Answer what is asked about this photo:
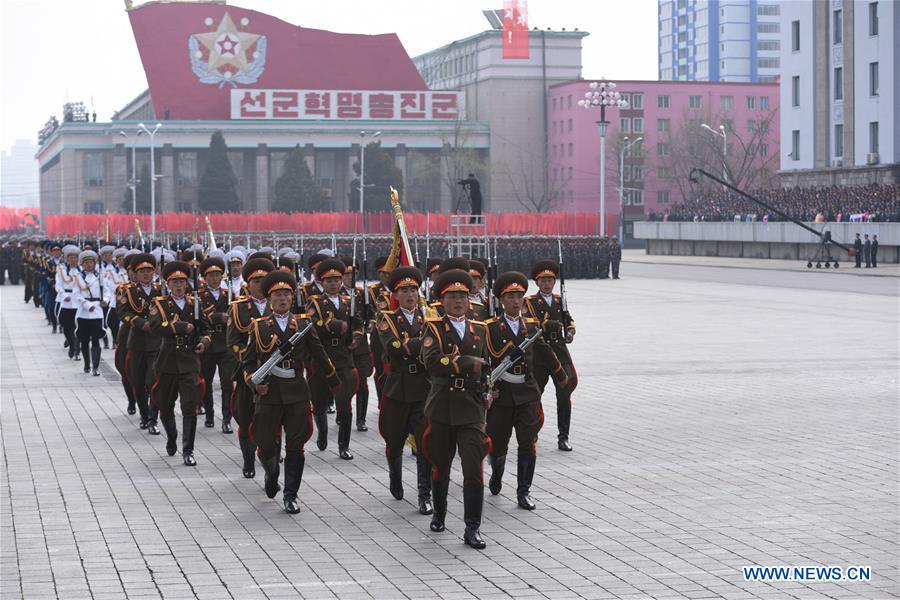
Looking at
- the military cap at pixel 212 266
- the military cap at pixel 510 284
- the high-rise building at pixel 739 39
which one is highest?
the high-rise building at pixel 739 39

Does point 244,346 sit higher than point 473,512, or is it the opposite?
point 244,346

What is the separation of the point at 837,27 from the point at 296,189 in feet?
142

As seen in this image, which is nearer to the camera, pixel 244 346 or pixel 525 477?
pixel 525 477

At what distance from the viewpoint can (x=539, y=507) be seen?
1010cm

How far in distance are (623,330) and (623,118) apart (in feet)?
271

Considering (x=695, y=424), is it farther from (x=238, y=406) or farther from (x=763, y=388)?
(x=238, y=406)

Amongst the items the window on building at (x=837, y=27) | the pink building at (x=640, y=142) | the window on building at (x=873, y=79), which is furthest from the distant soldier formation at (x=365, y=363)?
the pink building at (x=640, y=142)

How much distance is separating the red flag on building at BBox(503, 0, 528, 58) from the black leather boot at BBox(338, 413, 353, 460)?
323ft

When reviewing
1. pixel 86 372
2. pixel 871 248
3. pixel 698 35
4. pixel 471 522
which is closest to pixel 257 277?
pixel 471 522

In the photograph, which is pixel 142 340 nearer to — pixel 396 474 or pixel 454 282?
pixel 396 474

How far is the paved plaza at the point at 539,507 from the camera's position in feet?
26.2

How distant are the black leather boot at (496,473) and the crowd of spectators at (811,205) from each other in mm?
46735

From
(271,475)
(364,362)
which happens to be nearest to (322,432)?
(364,362)

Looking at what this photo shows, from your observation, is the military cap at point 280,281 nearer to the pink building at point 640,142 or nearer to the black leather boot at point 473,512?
the black leather boot at point 473,512
